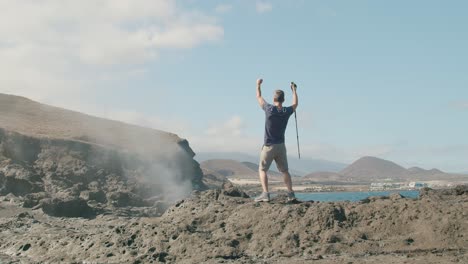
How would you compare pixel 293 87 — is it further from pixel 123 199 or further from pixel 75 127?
pixel 75 127

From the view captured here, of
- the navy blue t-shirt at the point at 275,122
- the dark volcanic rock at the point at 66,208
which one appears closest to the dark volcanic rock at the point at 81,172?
the dark volcanic rock at the point at 66,208

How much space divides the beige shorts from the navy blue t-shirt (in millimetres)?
106

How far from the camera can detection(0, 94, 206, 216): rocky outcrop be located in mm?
34500

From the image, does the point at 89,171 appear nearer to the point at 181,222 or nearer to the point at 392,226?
the point at 181,222

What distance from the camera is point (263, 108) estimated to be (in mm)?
11445

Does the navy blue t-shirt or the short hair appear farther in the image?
the short hair

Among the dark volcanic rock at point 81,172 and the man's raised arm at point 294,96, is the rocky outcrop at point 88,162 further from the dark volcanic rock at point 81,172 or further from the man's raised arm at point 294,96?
the man's raised arm at point 294,96

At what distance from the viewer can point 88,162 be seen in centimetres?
4494

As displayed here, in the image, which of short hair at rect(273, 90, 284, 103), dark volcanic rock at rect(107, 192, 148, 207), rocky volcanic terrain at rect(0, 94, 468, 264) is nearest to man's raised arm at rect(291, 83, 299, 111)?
short hair at rect(273, 90, 284, 103)

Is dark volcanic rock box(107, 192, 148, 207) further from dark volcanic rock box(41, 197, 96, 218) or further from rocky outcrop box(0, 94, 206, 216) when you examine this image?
dark volcanic rock box(41, 197, 96, 218)

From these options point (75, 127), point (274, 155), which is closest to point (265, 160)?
point (274, 155)

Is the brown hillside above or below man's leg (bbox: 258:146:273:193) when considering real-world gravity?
above

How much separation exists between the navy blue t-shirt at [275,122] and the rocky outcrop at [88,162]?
1475 cm

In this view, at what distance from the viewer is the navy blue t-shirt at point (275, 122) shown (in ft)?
36.7
